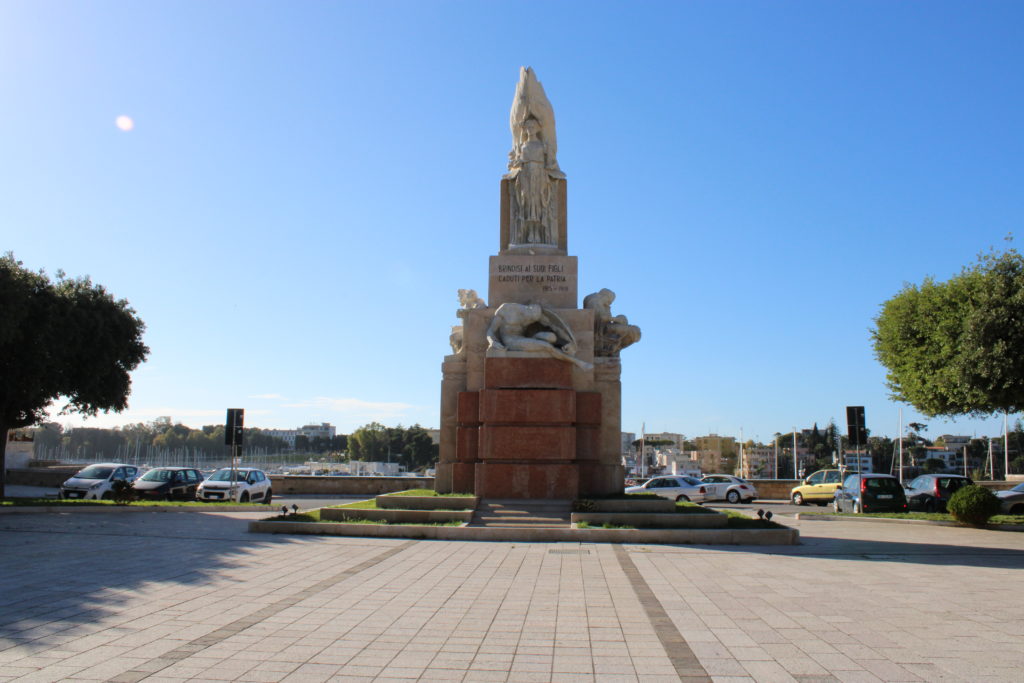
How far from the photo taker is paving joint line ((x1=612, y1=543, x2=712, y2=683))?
5.08 m

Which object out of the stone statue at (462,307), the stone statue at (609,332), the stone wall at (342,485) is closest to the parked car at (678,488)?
the stone wall at (342,485)

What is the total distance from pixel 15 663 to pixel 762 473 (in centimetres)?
14704

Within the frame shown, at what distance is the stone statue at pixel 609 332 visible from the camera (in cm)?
1666

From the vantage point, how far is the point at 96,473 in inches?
893

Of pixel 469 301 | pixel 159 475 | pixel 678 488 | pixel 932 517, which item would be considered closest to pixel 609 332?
pixel 469 301

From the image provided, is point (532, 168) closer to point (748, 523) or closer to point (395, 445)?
point (748, 523)

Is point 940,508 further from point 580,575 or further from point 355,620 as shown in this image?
point 355,620

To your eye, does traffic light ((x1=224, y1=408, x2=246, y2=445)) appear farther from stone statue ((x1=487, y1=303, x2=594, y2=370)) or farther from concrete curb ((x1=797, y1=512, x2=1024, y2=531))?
concrete curb ((x1=797, y1=512, x2=1024, y2=531))

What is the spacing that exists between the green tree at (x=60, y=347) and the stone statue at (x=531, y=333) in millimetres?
11115

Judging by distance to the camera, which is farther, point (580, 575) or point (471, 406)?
point (471, 406)

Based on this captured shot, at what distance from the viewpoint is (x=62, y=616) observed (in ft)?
20.8

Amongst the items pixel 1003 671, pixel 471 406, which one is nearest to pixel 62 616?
pixel 1003 671

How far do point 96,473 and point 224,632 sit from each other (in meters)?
19.5

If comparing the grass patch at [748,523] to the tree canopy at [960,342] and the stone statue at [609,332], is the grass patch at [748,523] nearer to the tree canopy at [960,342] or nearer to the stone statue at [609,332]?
the stone statue at [609,332]
